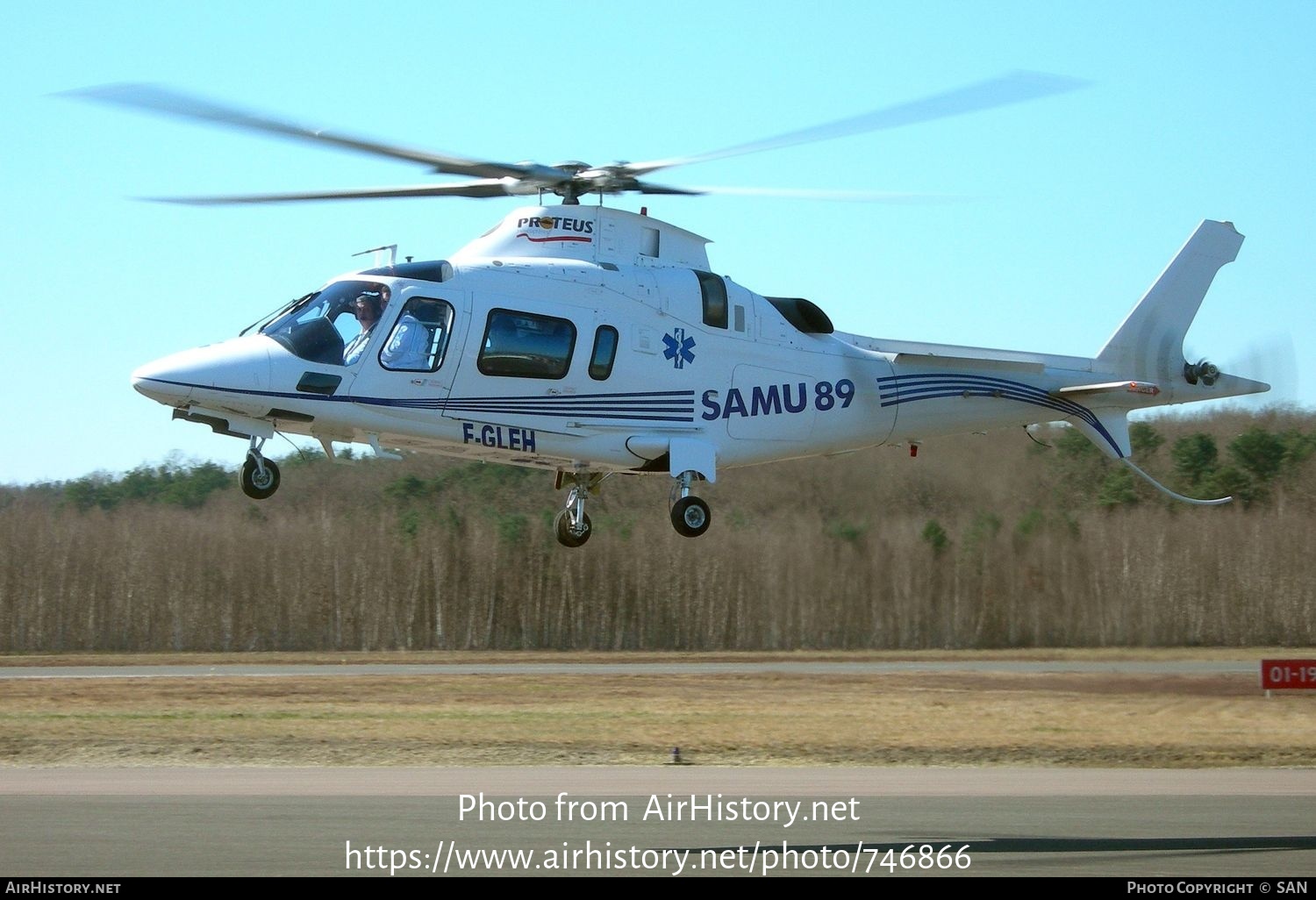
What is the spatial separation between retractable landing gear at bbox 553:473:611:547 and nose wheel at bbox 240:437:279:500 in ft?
9.13

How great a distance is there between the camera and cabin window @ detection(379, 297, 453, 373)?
43.1 ft

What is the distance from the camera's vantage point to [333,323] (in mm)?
13047

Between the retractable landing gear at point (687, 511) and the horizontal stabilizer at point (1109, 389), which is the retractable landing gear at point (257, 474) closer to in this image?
the retractable landing gear at point (687, 511)

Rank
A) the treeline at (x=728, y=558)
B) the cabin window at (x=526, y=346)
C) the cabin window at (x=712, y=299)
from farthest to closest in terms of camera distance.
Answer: the treeline at (x=728, y=558)
the cabin window at (x=712, y=299)
the cabin window at (x=526, y=346)

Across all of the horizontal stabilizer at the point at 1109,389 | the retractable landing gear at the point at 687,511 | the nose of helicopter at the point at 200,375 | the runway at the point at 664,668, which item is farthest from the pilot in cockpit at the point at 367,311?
the runway at the point at 664,668

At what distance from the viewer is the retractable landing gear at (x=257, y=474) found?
13.0 meters

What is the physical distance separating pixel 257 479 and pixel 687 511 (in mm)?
3887

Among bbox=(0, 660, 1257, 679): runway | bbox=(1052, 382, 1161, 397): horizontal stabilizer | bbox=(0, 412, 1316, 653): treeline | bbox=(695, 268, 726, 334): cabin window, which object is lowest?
bbox=(0, 660, 1257, 679): runway

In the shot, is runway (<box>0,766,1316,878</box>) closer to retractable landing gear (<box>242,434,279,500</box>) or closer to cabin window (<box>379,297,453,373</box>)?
retractable landing gear (<box>242,434,279,500</box>)

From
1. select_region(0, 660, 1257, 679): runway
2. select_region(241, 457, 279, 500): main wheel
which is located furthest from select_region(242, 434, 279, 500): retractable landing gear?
select_region(0, 660, 1257, 679): runway

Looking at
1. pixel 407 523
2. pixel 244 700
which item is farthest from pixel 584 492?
pixel 407 523

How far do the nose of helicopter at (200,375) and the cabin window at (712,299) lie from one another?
4.17m

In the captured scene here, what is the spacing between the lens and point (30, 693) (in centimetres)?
2817

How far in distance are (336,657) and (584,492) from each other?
23029 millimetres
